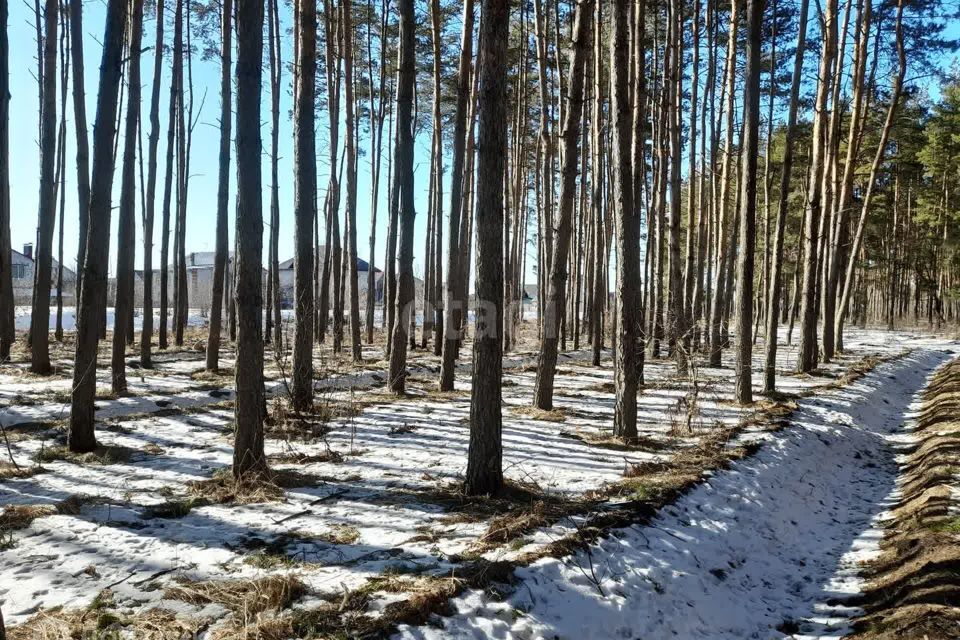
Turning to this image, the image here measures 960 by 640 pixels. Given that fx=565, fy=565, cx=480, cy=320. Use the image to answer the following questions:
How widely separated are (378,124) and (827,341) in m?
16.7

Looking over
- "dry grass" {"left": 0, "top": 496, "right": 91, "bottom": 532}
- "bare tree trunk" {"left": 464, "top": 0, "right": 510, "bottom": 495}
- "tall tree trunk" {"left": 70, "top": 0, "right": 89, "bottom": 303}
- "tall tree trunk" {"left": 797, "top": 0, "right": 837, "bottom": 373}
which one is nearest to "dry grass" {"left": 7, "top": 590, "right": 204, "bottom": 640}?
"dry grass" {"left": 0, "top": 496, "right": 91, "bottom": 532}

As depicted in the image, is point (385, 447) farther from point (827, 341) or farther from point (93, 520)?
point (827, 341)

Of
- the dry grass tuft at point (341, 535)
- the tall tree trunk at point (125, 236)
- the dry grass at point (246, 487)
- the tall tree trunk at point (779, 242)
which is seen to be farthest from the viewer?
the tall tree trunk at point (779, 242)

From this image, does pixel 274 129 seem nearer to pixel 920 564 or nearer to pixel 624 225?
pixel 624 225

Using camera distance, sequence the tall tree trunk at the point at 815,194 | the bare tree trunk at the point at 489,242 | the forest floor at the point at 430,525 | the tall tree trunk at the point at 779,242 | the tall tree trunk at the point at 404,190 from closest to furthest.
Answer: the forest floor at the point at 430,525 → the bare tree trunk at the point at 489,242 → the tall tree trunk at the point at 404,190 → the tall tree trunk at the point at 779,242 → the tall tree trunk at the point at 815,194

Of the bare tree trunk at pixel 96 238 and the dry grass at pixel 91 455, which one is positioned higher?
the bare tree trunk at pixel 96 238

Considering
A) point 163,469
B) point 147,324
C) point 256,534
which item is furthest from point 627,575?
point 147,324

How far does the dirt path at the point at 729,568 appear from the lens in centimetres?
338

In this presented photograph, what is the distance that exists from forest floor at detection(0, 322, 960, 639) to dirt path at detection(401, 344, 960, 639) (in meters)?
0.02

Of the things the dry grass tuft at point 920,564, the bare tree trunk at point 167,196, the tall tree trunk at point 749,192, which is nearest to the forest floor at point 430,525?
the dry grass tuft at point 920,564

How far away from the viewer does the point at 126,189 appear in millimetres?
9031

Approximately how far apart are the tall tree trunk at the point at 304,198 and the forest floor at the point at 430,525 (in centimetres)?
55

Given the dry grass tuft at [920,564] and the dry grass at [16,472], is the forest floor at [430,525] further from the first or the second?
the dry grass tuft at [920,564]

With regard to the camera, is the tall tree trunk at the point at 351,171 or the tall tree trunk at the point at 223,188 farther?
the tall tree trunk at the point at 351,171
